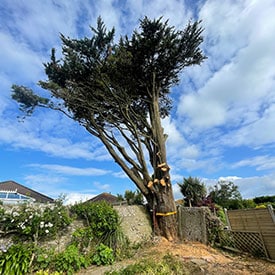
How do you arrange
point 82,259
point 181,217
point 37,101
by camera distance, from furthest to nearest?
point 37,101 < point 181,217 < point 82,259

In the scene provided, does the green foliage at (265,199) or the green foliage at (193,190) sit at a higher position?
the green foliage at (193,190)

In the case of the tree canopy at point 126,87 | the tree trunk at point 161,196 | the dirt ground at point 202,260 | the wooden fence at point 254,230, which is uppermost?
the tree canopy at point 126,87

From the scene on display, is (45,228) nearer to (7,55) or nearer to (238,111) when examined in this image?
(7,55)

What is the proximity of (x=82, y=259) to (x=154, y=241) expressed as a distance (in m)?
2.66

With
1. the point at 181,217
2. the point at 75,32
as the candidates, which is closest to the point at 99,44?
the point at 75,32

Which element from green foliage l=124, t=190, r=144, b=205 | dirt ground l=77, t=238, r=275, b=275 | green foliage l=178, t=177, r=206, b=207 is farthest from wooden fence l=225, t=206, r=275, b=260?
green foliage l=178, t=177, r=206, b=207

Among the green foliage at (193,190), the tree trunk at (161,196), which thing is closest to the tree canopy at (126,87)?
the tree trunk at (161,196)

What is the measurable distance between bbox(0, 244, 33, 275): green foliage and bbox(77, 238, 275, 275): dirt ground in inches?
48.1

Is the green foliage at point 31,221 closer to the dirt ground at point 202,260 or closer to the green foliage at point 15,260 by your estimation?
the green foliage at point 15,260

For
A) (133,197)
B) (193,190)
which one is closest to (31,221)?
(133,197)

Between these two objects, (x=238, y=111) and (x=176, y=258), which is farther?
(x=238, y=111)

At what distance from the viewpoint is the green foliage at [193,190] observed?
38.3 ft

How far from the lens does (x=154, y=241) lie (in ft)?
20.9

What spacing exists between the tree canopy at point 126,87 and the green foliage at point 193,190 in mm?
4796
